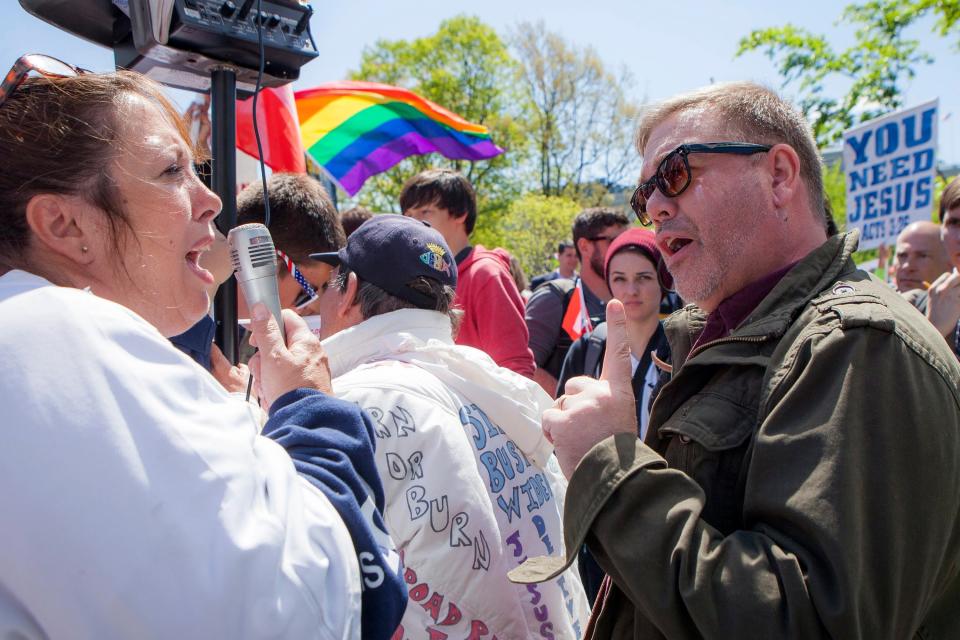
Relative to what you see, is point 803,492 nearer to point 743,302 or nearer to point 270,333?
point 743,302

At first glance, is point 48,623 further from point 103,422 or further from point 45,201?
point 45,201

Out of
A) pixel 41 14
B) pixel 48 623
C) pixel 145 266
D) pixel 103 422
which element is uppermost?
pixel 41 14

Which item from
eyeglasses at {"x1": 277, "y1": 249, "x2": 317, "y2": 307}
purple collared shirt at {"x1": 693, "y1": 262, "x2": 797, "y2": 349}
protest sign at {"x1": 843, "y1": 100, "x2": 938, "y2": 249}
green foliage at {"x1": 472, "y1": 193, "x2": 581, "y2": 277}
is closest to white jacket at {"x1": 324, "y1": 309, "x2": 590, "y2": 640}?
purple collared shirt at {"x1": 693, "y1": 262, "x2": 797, "y2": 349}

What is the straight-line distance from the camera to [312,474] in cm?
125

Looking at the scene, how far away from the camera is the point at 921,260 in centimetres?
501

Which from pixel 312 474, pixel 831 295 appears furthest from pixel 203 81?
pixel 831 295

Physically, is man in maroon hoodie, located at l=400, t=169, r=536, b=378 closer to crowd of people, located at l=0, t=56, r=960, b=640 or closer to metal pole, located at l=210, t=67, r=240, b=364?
crowd of people, located at l=0, t=56, r=960, b=640

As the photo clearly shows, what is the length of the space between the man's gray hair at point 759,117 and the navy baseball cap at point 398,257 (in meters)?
0.83

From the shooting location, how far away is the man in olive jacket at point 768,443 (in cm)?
123

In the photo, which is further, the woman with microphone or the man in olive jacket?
the man in olive jacket

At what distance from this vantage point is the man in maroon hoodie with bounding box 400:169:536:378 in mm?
4250

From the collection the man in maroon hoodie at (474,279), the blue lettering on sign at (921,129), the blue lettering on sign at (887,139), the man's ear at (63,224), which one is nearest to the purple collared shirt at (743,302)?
the man's ear at (63,224)

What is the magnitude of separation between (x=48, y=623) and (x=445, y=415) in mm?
1120

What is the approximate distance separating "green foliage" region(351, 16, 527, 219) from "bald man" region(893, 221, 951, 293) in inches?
926
